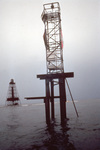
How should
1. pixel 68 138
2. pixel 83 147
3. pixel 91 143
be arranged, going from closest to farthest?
pixel 83 147 → pixel 91 143 → pixel 68 138

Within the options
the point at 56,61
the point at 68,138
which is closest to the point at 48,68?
the point at 56,61

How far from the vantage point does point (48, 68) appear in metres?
15.6

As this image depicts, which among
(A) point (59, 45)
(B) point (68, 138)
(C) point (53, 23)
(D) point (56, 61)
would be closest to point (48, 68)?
(D) point (56, 61)

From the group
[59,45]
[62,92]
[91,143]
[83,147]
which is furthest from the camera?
[59,45]

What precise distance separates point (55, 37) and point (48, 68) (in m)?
3.83

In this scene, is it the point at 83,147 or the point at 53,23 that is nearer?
the point at 83,147

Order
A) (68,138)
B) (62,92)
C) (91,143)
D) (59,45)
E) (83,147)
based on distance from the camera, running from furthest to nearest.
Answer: (59,45), (62,92), (68,138), (91,143), (83,147)

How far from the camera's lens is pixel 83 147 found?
1078 centimetres

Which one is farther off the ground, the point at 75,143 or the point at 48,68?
the point at 48,68

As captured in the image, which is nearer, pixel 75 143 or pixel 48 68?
pixel 75 143

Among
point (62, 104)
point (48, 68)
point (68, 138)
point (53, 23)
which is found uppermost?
point (53, 23)

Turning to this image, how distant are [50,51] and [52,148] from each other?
10051mm

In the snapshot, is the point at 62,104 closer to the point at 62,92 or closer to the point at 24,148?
the point at 62,92

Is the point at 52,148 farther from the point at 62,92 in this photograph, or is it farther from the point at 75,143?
the point at 62,92
